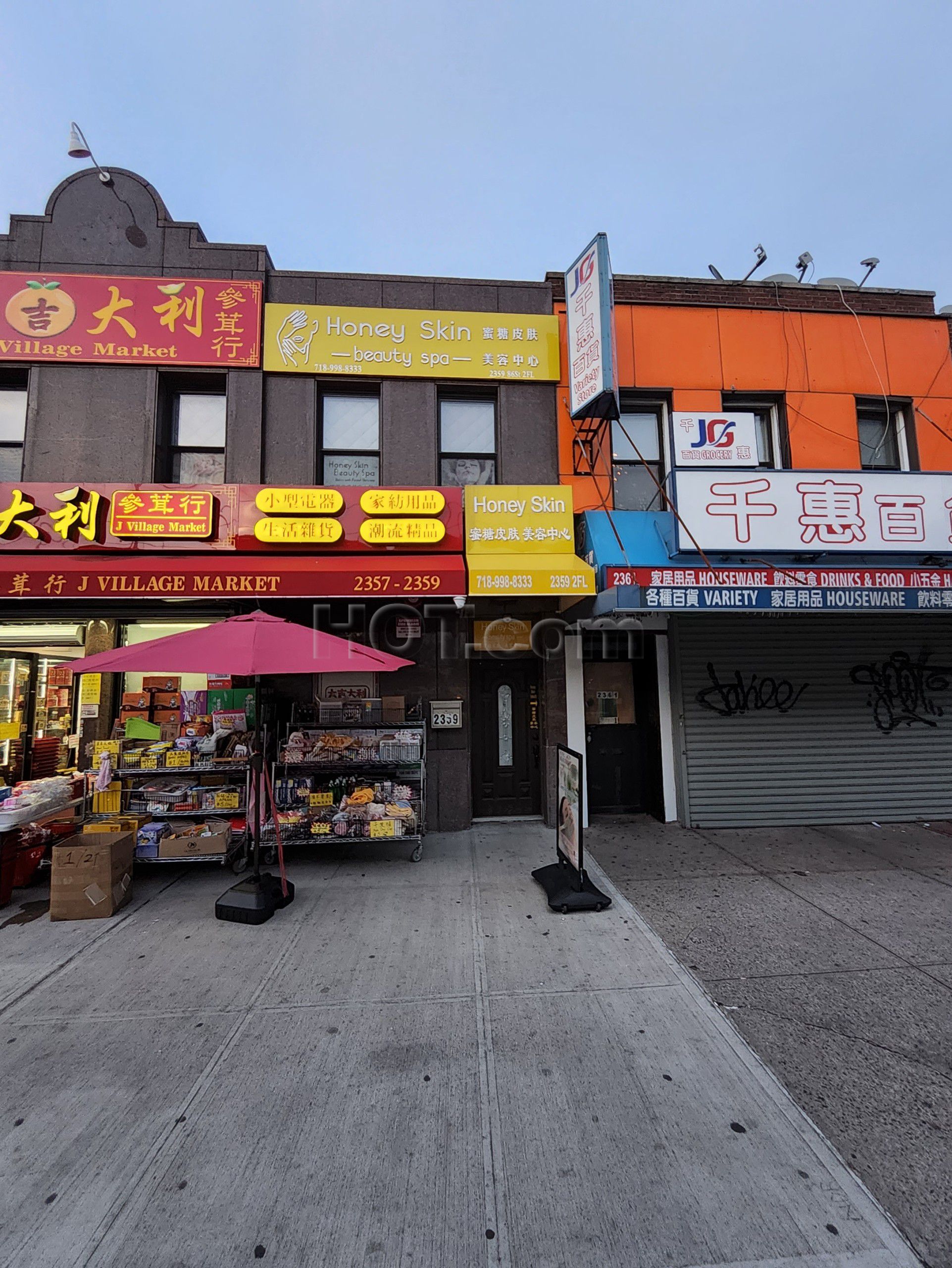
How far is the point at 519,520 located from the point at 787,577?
10.8ft

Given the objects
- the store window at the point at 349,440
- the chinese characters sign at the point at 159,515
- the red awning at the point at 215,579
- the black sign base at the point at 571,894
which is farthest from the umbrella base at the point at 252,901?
the store window at the point at 349,440

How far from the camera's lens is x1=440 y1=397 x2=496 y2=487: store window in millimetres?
8094

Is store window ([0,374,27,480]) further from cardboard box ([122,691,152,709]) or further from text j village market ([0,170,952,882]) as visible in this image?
cardboard box ([122,691,152,709])

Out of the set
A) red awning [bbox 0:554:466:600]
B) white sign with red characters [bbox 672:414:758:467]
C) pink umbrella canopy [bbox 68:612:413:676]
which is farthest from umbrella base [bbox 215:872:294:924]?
white sign with red characters [bbox 672:414:758:467]

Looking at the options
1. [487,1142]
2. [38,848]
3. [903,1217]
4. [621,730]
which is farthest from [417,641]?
[903,1217]

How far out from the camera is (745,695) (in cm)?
801

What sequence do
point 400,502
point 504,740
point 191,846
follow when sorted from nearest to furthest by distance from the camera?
point 191,846
point 400,502
point 504,740

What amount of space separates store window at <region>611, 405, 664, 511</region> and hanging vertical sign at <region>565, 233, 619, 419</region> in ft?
2.71

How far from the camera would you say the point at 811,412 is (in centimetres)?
820

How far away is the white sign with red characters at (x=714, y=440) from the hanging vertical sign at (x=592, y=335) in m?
0.95

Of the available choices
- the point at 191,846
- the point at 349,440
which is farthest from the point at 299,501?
the point at 191,846

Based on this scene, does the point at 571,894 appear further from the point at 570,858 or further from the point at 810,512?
the point at 810,512

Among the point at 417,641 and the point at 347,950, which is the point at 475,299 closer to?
the point at 417,641

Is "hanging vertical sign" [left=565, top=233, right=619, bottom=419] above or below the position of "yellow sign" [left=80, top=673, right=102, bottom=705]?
above
